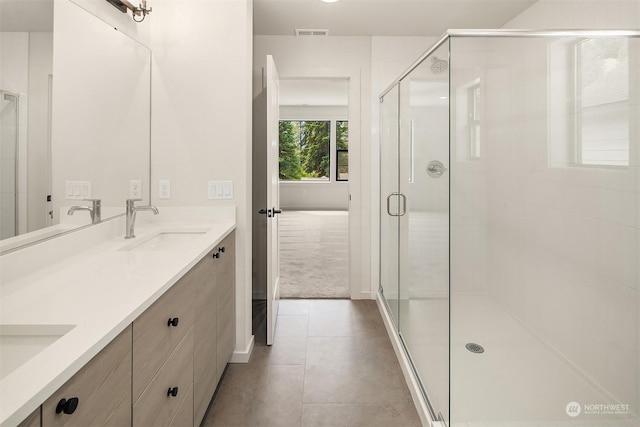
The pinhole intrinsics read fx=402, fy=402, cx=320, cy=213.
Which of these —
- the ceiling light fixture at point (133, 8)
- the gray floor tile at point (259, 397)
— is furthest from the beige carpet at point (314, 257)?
the ceiling light fixture at point (133, 8)

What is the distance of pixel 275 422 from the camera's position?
6.49ft

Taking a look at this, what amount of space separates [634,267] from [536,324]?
630mm

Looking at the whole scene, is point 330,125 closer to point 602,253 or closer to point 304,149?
point 304,149

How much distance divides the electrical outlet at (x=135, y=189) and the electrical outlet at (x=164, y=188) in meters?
0.14

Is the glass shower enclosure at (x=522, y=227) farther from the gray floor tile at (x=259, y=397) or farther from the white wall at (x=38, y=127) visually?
the white wall at (x=38, y=127)

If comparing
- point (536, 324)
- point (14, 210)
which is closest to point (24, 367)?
point (14, 210)

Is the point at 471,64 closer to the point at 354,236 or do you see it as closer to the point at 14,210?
the point at 354,236

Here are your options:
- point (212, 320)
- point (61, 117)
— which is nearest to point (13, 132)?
point (61, 117)

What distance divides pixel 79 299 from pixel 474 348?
2.01 metres

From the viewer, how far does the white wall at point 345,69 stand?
3729 millimetres

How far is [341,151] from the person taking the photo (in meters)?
10.9

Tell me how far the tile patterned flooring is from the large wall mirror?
3.95 ft

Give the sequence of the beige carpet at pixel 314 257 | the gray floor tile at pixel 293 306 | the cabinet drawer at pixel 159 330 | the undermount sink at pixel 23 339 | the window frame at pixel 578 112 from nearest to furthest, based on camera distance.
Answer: the undermount sink at pixel 23 339 < the cabinet drawer at pixel 159 330 < the window frame at pixel 578 112 < the gray floor tile at pixel 293 306 < the beige carpet at pixel 314 257

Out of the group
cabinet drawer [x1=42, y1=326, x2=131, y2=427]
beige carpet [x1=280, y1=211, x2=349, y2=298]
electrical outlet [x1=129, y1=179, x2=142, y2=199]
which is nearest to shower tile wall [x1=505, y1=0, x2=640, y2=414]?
beige carpet [x1=280, y1=211, x2=349, y2=298]
